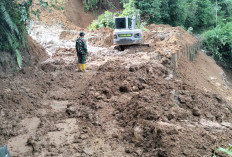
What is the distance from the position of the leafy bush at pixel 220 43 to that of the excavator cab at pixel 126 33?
10075mm

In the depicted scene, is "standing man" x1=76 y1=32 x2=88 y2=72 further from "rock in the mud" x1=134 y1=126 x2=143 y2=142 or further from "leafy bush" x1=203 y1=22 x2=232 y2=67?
"leafy bush" x1=203 y1=22 x2=232 y2=67

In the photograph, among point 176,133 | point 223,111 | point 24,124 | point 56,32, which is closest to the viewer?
point 176,133

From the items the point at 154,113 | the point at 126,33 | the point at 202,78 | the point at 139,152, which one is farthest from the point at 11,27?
the point at 202,78

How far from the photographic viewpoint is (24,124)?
4582mm

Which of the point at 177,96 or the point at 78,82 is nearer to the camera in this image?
the point at 177,96

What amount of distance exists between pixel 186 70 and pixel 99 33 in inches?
251

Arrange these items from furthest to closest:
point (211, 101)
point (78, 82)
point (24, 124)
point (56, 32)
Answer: point (56, 32)
point (78, 82)
point (211, 101)
point (24, 124)

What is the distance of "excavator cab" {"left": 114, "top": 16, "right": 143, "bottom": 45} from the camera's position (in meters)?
10.7

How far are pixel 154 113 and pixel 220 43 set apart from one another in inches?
644

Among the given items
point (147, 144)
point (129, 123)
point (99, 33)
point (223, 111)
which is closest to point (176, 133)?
point (147, 144)

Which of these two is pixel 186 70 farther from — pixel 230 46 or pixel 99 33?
pixel 230 46

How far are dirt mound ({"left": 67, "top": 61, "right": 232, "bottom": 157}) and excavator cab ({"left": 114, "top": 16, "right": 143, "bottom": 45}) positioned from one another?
3863 mm

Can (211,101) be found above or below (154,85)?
below

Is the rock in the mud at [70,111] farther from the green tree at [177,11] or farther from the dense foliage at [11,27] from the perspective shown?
the green tree at [177,11]
